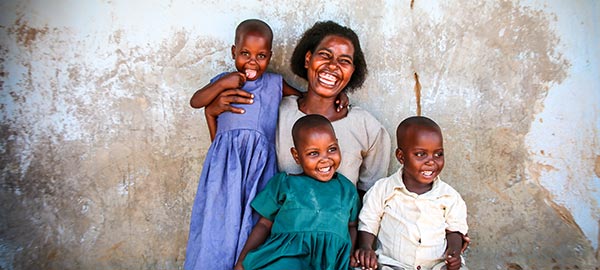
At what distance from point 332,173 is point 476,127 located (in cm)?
91

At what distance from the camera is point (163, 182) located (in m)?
2.98

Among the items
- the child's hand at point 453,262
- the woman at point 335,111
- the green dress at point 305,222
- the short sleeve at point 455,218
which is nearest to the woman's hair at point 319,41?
the woman at point 335,111

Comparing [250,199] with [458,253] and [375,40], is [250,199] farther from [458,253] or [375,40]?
[375,40]

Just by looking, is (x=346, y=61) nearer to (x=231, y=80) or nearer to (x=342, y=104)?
(x=342, y=104)

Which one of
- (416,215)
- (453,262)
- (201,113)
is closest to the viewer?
(453,262)

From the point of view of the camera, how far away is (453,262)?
227 cm

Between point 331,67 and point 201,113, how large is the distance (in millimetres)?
726

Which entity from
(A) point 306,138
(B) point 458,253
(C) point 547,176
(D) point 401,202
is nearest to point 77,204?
(A) point 306,138

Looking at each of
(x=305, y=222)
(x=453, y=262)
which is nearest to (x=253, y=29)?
(x=305, y=222)

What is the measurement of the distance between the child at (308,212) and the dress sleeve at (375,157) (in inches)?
9.5

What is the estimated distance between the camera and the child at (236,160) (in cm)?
247

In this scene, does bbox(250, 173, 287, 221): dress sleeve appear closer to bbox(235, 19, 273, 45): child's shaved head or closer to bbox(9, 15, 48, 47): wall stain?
bbox(235, 19, 273, 45): child's shaved head

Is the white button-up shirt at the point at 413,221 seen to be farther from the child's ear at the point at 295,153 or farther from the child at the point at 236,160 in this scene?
the child at the point at 236,160

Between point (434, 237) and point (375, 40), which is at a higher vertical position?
point (375, 40)
